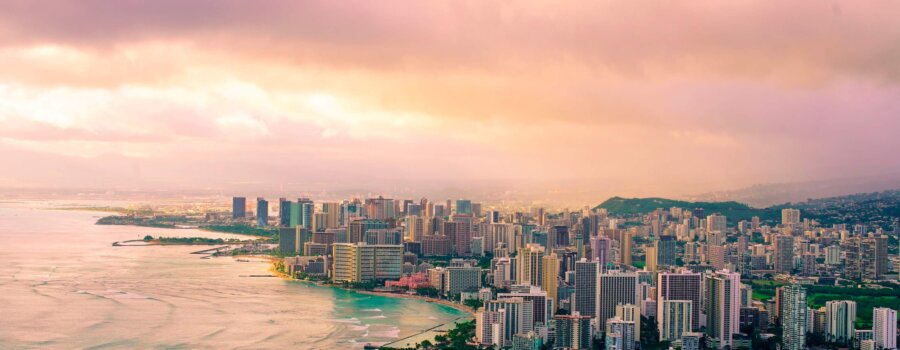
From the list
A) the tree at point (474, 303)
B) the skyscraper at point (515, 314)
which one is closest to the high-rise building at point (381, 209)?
the tree at point (474, 303)

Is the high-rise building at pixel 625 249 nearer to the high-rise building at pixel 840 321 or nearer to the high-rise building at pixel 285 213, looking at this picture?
the high-rise building at pixel 840 321

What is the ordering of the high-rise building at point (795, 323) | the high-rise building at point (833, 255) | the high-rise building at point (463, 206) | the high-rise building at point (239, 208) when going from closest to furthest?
1. the high-rise building at point (795, 323)
2. the high-rise building at point (833, 255)
3. the high-rise building at point (463, 206)
4. the high-rise building at point (239, 208)

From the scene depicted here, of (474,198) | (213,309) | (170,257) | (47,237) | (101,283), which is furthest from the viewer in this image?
(474,198)

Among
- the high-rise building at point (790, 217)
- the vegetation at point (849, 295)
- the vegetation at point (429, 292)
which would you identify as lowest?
the vegetation at point (429, 292)

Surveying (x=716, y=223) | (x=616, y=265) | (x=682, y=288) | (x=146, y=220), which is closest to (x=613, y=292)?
(x=682, y=288)

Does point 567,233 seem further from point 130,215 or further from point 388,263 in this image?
point 130,215

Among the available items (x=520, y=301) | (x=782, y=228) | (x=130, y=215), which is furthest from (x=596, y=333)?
(x=130, y=215)

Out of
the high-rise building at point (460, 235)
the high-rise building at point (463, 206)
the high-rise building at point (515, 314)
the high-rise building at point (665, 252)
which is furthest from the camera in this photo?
the high-rise building at point (463, 206)

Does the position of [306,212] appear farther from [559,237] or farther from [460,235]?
[559,237]
